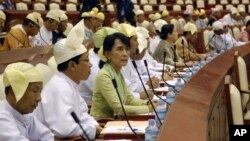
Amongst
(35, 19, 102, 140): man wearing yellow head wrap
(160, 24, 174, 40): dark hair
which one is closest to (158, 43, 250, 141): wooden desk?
(35, 19, 102, 140): man wearing yellow head wrap

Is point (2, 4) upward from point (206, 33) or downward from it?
upward

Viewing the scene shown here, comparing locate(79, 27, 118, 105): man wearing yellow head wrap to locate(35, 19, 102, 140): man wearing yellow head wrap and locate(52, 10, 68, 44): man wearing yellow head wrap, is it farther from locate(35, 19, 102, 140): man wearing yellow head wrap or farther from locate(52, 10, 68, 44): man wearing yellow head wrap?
locate(52, 10, 68, 44): man wearing yellow head wrap

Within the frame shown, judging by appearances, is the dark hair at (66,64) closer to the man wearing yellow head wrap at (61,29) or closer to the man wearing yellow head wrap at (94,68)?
the man wearing yellow head wrap at (94,68)

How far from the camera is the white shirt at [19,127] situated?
189 centimetres

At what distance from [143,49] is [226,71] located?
4.29ft

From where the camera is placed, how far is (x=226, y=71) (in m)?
3.23

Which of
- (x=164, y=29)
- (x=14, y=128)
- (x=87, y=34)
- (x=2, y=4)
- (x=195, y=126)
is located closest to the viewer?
(x=195, y=126)

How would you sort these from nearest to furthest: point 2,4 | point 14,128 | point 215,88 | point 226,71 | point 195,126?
point 195,126 → point 14,128 → point 215,88 → point 226,71 → point 2,4

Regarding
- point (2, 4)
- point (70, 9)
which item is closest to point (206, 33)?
A: point (70, 9)

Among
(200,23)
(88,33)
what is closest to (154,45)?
(88,33)

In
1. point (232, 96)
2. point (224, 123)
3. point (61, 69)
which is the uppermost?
point (61, 69)

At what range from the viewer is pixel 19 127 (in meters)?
1.98

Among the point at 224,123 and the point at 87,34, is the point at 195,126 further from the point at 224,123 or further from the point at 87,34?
the point at 87,34

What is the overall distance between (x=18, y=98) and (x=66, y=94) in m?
0.45
